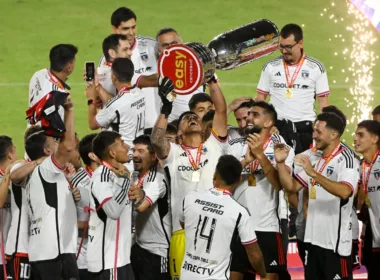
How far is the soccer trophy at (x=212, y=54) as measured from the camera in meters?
9.02

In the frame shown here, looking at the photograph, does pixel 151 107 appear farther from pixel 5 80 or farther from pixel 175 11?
pixel 175 11

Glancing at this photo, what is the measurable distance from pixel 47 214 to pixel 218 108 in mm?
1794

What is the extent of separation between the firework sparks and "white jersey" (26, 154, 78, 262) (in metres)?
7.75

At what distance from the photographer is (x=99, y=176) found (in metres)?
8.73

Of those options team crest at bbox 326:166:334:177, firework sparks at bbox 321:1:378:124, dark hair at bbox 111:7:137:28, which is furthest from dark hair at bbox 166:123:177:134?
firework sparks at bbox 321:1:378:124

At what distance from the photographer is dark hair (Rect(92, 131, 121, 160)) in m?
8.77

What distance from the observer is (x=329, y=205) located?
30.8 ft

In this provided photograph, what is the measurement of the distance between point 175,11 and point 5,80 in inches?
143

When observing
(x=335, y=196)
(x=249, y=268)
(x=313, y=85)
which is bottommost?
(x=249, y=268)

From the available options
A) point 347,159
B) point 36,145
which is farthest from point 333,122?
point 36,145

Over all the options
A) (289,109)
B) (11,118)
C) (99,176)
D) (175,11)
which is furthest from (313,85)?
(175,11)

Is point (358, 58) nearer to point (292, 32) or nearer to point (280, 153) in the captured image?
point (292, 32)

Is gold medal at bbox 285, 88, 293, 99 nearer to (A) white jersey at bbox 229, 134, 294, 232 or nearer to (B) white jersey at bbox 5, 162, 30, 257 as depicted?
(A) white jersey at bbox 229, 134, 294, 232

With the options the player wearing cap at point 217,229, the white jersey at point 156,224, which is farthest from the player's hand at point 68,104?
the white jersey at point 156,224
